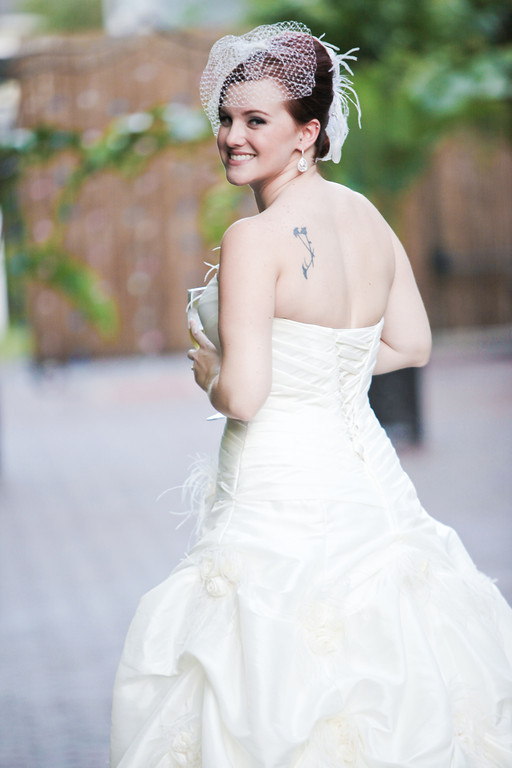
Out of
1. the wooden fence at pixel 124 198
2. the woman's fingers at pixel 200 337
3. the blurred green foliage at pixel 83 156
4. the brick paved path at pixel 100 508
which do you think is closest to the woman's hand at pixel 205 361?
the woman's fingers at pixel 200 337

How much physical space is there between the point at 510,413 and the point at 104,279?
6.97m

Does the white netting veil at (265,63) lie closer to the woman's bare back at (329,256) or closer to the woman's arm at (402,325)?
the woman's bare back at (329,256)

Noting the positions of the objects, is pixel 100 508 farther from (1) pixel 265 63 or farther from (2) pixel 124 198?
(2) pixel 124 198

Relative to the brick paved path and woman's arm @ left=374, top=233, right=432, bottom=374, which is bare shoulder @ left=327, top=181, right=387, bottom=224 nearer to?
woman's arm @ left=374, top=233, right=432, bottom=374

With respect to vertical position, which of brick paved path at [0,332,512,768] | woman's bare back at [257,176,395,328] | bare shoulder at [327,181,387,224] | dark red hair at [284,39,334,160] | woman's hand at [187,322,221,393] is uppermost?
dark red hair at [284,39,334,160]

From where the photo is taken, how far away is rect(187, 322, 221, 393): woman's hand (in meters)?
2.31

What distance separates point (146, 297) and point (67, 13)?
1917 centimetres

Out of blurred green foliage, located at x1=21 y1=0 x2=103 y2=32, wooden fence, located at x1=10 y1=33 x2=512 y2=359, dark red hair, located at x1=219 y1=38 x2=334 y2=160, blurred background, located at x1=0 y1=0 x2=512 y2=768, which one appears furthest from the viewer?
blurred green foliage, located at x1=21 y1=0 x2=103 y2=32

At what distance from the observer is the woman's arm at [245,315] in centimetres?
214

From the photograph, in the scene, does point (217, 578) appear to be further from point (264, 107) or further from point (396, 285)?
point (264, 107)

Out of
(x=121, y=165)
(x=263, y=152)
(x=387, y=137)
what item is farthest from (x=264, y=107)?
(x=387, y=137)

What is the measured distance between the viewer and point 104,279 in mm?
14812

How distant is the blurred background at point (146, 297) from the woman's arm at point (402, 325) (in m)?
1.83

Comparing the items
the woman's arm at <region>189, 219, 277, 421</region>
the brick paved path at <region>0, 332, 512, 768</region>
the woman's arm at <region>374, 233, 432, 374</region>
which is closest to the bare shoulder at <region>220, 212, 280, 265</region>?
the woman's arm at <region>189, 219, 277, 421</region>
